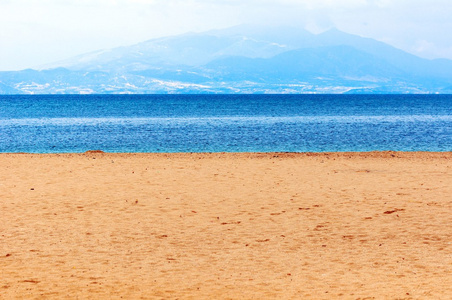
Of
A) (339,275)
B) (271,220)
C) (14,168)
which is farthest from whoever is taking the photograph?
(14,168)

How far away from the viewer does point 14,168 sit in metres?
22.5

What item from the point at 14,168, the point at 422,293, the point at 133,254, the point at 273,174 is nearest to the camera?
the point at 422,293

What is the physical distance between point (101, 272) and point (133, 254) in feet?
4.04

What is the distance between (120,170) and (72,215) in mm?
7723

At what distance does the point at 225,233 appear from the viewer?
41.8 feet

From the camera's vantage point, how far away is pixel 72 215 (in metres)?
14.3

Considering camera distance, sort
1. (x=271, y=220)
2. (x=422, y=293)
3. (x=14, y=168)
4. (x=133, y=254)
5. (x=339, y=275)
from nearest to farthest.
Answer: (x=422, y=293), (x=339, y=275), (x=133, y=254), (x=271, y=220), (x=14, y=168)

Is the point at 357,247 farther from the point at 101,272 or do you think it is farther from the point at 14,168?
the point at 14,168

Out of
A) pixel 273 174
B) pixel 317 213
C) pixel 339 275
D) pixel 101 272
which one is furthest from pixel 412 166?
pixel 101 272

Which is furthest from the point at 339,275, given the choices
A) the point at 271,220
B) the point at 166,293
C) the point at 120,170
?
the point at 120,170

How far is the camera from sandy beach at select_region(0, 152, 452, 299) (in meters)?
9.33

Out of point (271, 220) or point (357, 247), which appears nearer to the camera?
point (357, 247)

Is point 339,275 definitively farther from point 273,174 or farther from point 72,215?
point 273,174

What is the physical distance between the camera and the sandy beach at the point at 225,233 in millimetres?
9328
